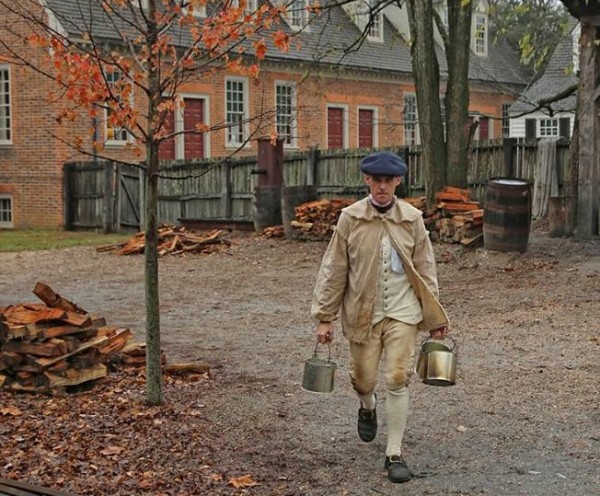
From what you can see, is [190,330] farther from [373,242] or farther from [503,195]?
[503,195]

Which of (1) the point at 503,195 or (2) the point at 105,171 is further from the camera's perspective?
(2) the point at 105,171

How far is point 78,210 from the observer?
88.3ft

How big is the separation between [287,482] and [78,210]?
874 inches

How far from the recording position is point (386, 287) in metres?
5.82

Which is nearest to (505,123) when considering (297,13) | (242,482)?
(297,13)

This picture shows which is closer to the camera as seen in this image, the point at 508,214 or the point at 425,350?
Answer: the point at 425,350

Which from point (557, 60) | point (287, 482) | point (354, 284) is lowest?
point (287, 482)

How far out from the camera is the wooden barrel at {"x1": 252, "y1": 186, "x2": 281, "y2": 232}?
20.7 metres

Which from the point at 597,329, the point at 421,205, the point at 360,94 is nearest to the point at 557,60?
the point at 360,94

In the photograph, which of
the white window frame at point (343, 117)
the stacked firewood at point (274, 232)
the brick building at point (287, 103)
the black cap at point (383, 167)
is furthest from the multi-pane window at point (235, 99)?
the black cap at point (383, 167)

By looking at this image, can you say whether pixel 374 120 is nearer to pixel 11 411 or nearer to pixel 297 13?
pixel 297 13

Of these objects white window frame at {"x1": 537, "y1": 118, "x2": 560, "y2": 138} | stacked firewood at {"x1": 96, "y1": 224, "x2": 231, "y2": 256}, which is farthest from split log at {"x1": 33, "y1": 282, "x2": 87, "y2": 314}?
white window frame at {"x1": 537, "y1": 118, "x2": 560, "y2": 138}

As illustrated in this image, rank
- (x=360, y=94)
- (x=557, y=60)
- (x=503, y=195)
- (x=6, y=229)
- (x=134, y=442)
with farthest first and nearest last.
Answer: (x=557, y=60) < (x=360, y=94) < (x=6, y=229) < (x=503, y=195) < (x=134, y=442)

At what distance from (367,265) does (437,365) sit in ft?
2.43
